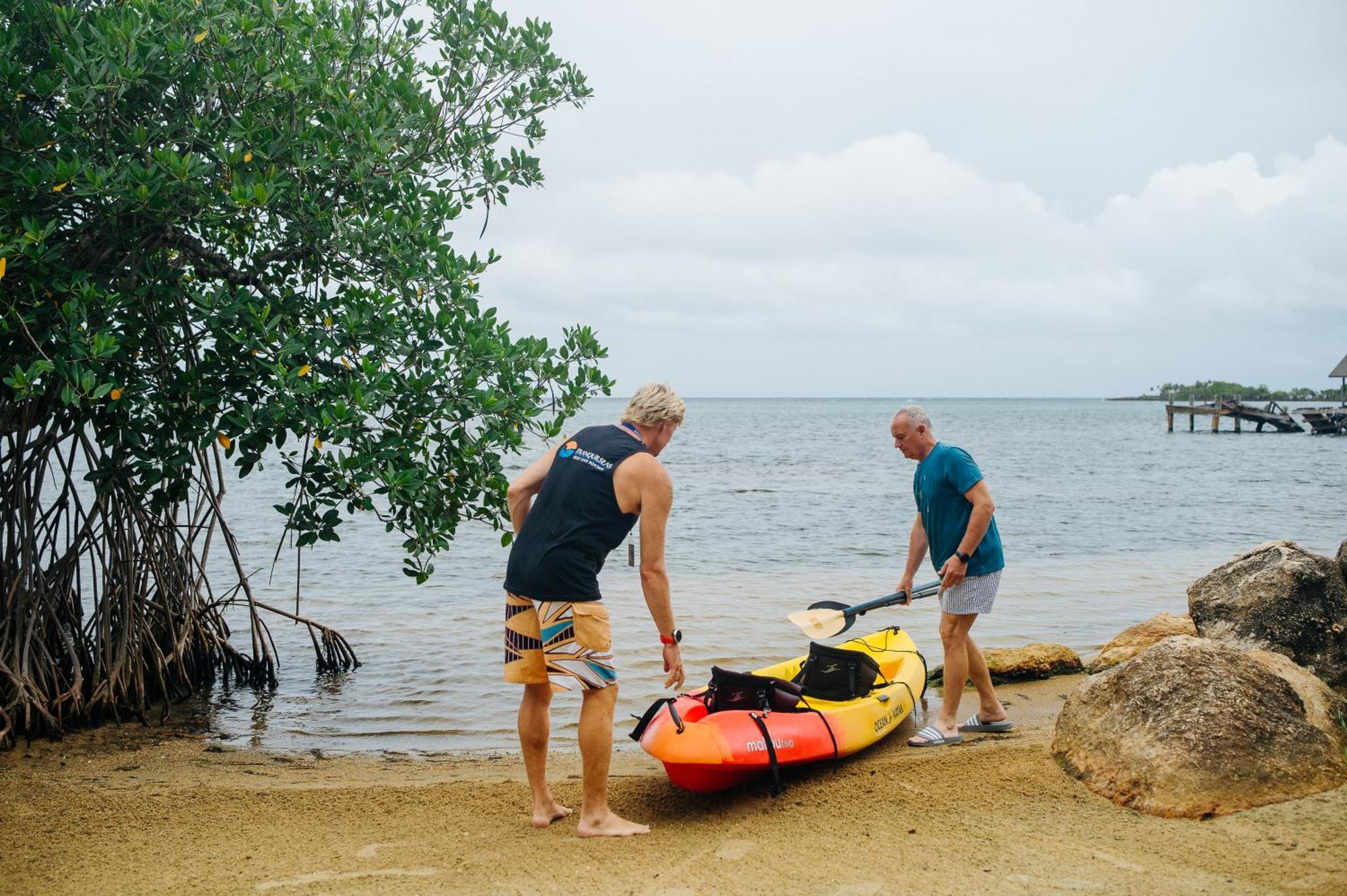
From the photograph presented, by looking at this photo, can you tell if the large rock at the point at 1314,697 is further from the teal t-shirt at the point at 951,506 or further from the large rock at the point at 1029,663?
the large rock at the point at 1029,663

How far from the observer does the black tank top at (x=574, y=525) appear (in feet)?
13.6

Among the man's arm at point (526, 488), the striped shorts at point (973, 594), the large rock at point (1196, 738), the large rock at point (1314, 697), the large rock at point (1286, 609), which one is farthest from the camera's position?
the large rock at point (1286, 609)

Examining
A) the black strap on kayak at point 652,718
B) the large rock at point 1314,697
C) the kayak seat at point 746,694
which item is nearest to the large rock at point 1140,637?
the large rock at point 1314,697

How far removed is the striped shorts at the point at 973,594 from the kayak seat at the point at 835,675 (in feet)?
2.46

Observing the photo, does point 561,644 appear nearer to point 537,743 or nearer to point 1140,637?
point 537,743

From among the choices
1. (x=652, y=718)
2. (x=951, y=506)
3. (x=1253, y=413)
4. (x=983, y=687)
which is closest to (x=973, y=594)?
(x=951, y=506)

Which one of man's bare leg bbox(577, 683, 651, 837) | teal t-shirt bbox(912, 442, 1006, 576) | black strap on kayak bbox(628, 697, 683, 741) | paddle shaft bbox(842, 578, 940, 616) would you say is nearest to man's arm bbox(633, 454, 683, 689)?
man's bare leg bbox(577, 683, 651, 837)

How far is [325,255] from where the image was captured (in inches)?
231

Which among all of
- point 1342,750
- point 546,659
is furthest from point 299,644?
point 1342,750

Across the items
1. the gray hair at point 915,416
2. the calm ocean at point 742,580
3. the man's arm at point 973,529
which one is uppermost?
the gray hair at point 915,416

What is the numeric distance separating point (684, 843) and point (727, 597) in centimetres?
806

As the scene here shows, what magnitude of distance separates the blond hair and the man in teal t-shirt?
1.57 m

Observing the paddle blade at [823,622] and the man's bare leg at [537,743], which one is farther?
the paddle blade at [823,622]

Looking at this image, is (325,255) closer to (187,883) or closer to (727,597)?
(187,883)
